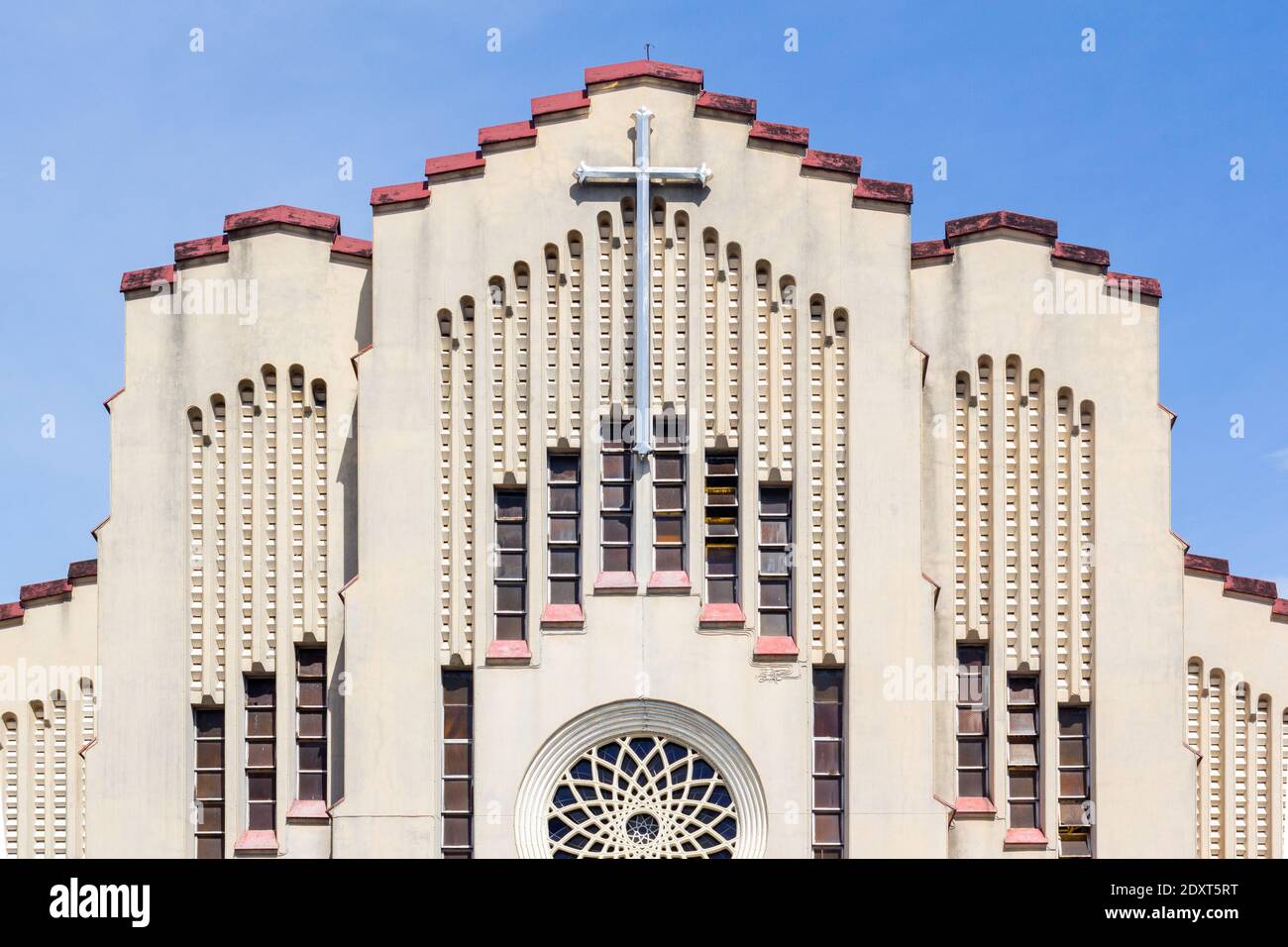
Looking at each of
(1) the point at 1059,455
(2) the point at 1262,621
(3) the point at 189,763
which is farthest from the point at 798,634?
(3) the point at 189,763

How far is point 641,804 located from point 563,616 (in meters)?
2.98

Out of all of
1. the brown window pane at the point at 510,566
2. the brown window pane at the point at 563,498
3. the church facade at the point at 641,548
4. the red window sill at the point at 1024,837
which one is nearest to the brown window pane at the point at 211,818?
the church facade at the point at 641,548

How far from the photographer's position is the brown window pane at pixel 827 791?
28.8 meters

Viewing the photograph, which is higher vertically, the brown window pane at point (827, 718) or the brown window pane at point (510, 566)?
the brown window pane at point (510, 566)

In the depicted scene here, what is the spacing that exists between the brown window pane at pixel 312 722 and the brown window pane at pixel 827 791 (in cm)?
740

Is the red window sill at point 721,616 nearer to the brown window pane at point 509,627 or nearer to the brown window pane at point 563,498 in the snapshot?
the brown window pane at point 563,498

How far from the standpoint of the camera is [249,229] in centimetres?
3031

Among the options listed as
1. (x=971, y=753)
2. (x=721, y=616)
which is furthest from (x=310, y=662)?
(x=971, y=753)

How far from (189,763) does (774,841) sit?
875cm

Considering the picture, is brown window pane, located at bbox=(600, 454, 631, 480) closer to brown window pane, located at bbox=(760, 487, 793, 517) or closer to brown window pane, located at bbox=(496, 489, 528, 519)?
brown window pane, located at bbox=(496, 489, 528, 519)

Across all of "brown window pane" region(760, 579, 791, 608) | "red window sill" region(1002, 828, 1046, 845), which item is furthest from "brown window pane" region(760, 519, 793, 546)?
"red window sill" region(1002, 828, 1046, 845)

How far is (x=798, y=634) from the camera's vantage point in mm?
28969

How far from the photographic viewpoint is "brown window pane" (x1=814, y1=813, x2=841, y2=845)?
2862 cm
